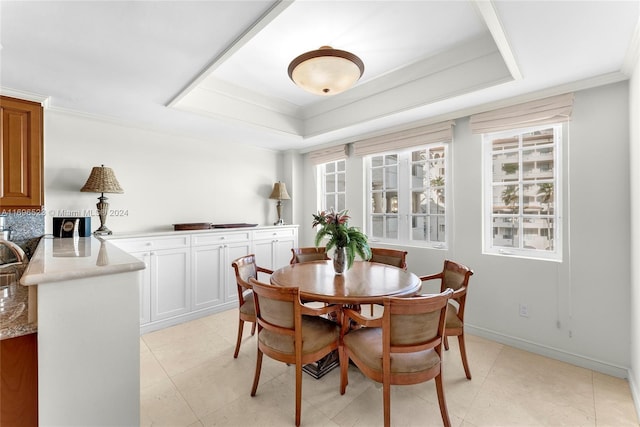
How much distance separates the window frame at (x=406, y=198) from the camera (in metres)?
3.11

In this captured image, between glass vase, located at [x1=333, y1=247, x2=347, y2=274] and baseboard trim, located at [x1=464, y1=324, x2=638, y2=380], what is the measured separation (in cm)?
158

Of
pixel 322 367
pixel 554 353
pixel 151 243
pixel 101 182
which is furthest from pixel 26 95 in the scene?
pixel 554 353

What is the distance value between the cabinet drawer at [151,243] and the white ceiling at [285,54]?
131cm

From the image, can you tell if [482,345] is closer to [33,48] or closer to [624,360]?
[624,360]

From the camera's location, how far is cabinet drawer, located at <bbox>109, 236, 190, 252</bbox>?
2.84 m

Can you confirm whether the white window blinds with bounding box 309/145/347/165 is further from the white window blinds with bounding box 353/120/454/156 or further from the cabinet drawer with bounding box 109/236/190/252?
the cabinet drawer with bounding box 109/236/190/252

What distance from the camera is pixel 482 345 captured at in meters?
2.67

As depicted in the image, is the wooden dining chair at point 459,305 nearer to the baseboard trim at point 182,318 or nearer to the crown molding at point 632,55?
the crown molding at point 632,55

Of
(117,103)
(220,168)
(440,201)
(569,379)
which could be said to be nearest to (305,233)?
(220,168)

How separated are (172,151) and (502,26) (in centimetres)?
349

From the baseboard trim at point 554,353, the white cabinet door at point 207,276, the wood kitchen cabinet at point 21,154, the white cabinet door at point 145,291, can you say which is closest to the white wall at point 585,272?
the baseboard trim at point 554,353

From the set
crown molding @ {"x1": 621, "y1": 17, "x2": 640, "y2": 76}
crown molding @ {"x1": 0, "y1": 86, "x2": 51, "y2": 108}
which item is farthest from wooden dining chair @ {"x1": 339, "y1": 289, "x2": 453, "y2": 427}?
crown molding @ {"x1": 0, "y1": 86, "x2": 51, "y2": 108}

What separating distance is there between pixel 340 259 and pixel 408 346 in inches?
38.5

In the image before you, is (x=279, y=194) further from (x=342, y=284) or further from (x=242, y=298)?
(x=342, y=284)
